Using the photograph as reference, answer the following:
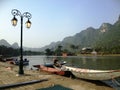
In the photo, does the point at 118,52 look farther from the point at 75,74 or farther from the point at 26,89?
the point at 26,89

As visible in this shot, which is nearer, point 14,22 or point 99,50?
point 14,22

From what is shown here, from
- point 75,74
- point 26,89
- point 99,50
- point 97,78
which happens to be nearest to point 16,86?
point 26,89

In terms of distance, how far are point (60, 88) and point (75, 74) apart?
1102cm

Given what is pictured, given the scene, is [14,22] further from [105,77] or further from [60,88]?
[105,77]

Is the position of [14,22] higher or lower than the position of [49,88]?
higher

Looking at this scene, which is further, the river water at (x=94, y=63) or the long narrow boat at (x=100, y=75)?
the river water at (x=94, y=63)

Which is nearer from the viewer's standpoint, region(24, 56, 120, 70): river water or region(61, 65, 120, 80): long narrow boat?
region(61, 65, 120, 80): long narrow boat

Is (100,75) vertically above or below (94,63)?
above

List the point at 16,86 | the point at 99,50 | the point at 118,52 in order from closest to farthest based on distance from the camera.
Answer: the point at 16,86
the point at 118,52
the point at 99,50

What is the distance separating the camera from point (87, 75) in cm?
1989

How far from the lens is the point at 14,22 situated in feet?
54.6

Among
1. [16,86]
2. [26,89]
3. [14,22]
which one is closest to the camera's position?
[26,89]

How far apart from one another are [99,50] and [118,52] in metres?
36.5

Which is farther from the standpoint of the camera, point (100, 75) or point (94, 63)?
point (94, 63)
